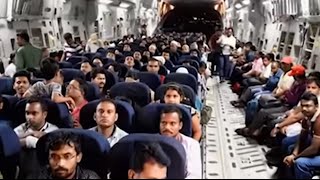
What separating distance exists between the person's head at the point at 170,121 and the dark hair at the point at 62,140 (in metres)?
0.89

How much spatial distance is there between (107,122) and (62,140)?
112 centimetres

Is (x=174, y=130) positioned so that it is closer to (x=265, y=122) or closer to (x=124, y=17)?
(x=265, y=122)

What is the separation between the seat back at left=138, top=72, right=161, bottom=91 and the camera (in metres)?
7.79

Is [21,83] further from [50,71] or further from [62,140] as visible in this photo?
[62,140]

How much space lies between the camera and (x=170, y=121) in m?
4.30

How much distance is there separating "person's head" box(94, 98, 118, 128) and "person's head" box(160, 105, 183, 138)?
1.60ft

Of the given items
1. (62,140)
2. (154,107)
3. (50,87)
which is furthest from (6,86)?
(62,140)

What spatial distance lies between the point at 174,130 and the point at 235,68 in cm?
974

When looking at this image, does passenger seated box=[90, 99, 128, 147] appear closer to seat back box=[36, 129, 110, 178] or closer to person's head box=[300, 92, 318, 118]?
seat back box=[36, 129, 110, 178]

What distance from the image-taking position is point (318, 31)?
1079 cm

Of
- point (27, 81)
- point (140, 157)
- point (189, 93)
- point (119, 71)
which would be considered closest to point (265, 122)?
point (189, 93)

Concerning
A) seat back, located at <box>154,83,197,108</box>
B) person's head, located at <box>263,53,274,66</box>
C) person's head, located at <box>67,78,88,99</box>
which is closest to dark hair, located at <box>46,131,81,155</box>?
person's head, located at <box>67,78,88,99</box>

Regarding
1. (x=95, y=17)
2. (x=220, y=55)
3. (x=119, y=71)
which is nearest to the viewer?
(x=119, y=71)

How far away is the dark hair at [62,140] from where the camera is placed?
3410 millimetres
